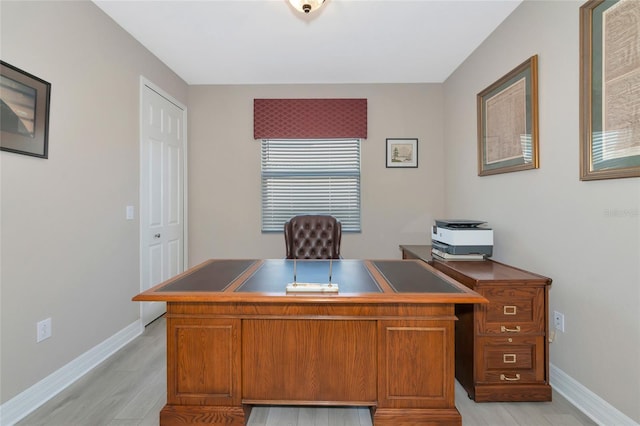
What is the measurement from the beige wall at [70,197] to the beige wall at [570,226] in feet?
10.9

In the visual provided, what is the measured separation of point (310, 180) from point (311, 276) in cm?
221

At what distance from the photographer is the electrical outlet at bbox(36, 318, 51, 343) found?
6.36ft

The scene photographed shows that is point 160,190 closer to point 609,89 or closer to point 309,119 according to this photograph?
point 309,119

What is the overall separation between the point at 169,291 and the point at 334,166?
109 inches

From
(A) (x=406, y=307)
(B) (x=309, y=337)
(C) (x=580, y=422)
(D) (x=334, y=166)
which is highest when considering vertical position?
(D) (x=334, y=166)

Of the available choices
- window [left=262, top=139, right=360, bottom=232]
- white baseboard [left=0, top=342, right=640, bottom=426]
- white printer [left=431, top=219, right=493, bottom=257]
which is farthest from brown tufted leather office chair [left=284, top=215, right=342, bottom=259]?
white baseboard [left=0, top=342, right=640, bottom=426]

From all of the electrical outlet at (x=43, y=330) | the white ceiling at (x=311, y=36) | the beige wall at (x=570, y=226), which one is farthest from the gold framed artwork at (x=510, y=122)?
the electrical outlet at (x=43, y=330)

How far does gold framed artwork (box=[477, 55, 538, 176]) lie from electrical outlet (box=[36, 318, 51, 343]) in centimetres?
350

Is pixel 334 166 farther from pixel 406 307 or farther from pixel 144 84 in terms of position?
pixel 406 307

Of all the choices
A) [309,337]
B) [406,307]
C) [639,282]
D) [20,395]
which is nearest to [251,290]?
[309,337]

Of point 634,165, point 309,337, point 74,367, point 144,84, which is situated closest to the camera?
point 634,165

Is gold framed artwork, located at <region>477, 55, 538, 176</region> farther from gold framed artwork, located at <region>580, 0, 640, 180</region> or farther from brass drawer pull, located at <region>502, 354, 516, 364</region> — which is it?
brass drawer pull, located at <region>502, 354, 516, 364</region>

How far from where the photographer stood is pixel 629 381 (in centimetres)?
158

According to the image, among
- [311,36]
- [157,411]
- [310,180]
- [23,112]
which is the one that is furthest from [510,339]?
[23,112]
